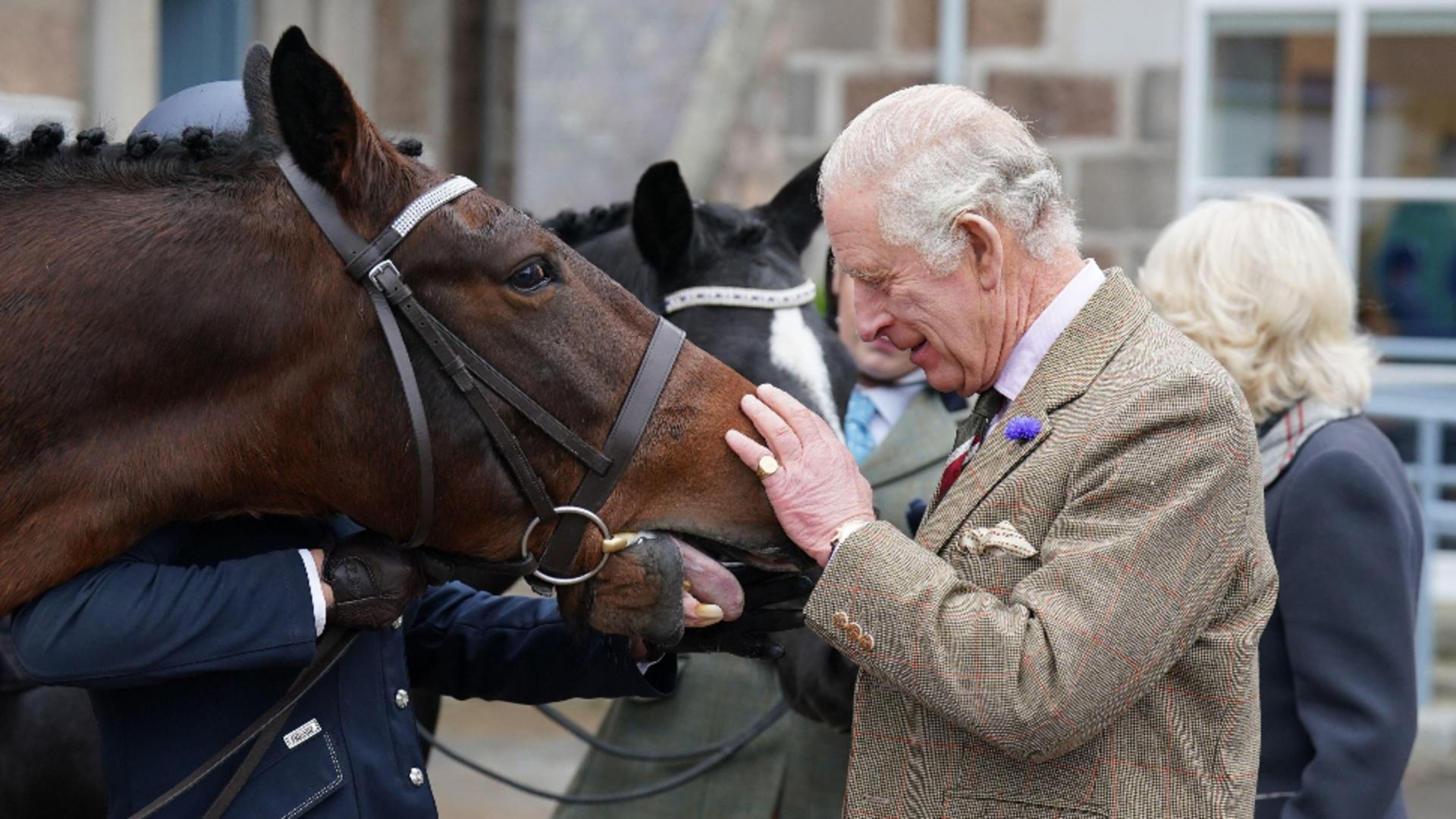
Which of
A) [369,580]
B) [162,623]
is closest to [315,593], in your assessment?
[369,580]

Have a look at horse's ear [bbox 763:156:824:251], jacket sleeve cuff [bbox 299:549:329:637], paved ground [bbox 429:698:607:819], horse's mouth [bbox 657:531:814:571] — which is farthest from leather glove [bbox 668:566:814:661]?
paved ground [bbox 429:698:607:819]

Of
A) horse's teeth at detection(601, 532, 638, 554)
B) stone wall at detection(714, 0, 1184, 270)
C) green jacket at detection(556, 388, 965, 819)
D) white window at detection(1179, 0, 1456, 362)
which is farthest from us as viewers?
white window at detection(1179, 0, 1456, 362)

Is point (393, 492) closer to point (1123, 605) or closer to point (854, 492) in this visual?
point (854, 492)

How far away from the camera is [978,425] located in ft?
6.77

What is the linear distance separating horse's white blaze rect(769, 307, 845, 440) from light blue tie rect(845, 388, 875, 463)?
32cm

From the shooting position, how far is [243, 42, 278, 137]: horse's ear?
6.43ft

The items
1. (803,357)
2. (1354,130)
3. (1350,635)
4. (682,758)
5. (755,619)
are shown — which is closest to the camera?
(755,619)

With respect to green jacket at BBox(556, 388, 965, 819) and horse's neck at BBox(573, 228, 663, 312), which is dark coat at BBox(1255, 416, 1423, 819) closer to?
green jacket at BBox(556, 388, 965, 819)

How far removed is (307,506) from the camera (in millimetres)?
1976

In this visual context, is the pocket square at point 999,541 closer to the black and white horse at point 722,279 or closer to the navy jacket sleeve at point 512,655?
the navy jacket sleeve at point 512,655

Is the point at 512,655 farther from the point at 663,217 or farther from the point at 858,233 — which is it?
the point at 663,217

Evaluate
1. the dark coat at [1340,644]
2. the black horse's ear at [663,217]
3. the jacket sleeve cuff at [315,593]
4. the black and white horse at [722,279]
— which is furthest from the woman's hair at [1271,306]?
the jacket sleeve cuff at [315,593]

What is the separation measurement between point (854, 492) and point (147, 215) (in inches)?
36.5

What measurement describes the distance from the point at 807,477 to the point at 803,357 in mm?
1054
